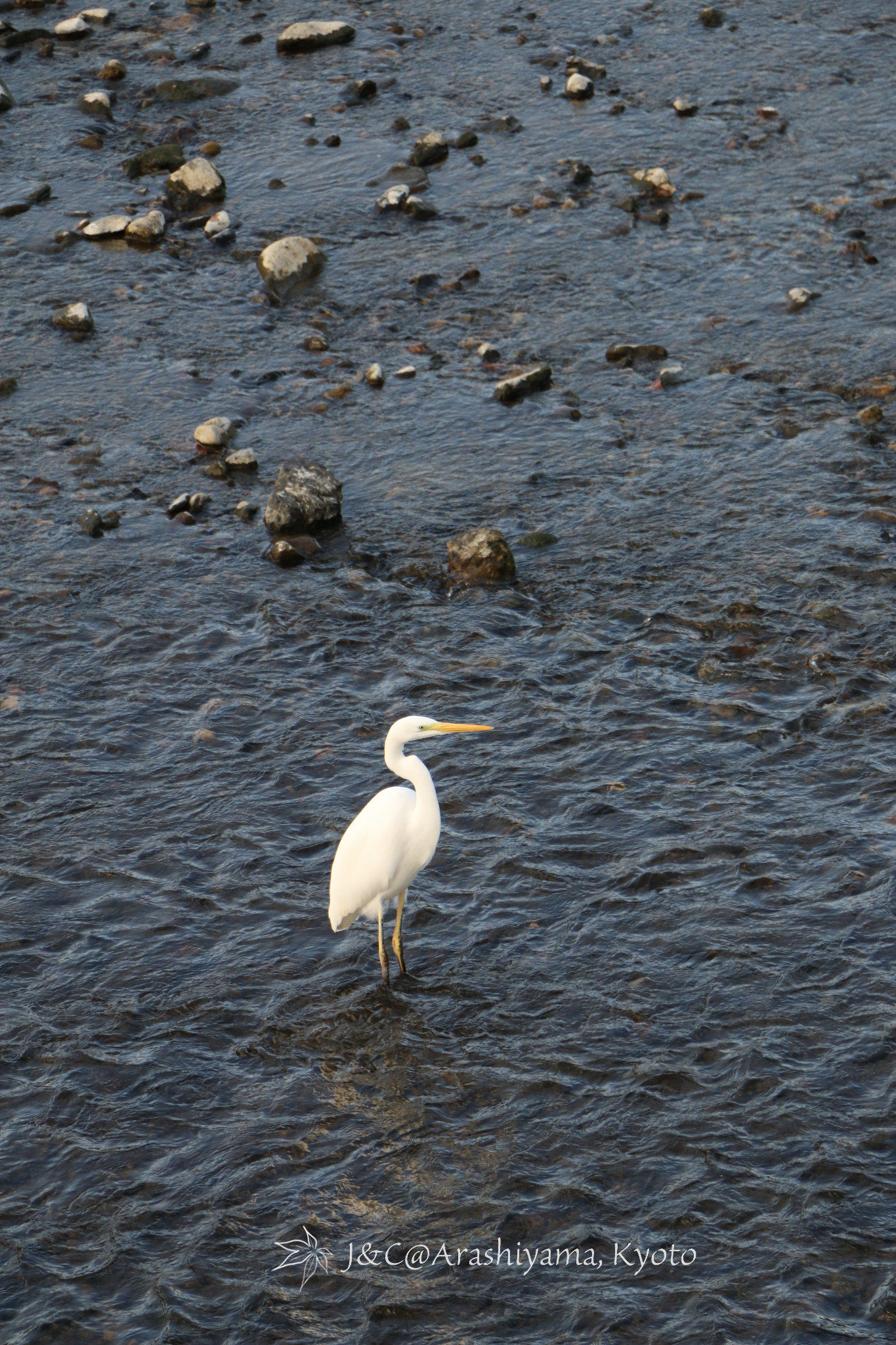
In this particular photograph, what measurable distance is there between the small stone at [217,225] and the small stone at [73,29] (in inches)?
301

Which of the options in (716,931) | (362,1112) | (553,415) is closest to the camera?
(362,1112)

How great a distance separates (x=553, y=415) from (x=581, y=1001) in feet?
24.4

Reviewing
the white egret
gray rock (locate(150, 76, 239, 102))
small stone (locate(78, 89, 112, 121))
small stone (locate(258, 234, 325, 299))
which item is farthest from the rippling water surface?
gray rock (locate(150, 76, 239, 102))

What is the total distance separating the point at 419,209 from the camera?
682 inches

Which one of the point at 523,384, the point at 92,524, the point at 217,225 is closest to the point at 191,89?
the point at 217,225

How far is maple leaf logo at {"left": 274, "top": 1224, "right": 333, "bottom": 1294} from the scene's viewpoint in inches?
261

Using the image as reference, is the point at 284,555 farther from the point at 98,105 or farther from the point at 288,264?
the point at 98,105

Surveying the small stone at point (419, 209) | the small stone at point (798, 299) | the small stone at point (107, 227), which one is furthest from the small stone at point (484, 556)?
the small stone at point (107, 227)

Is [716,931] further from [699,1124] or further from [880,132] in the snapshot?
[880,132]

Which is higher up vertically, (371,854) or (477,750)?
(371,854)

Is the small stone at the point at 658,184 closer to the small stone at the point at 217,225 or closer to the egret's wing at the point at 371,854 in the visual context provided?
the small stone at the point at 217,225

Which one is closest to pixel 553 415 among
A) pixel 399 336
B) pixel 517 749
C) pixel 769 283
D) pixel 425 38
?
pixel 399 336

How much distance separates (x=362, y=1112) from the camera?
24.8 ft

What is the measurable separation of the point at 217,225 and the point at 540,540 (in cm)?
793
